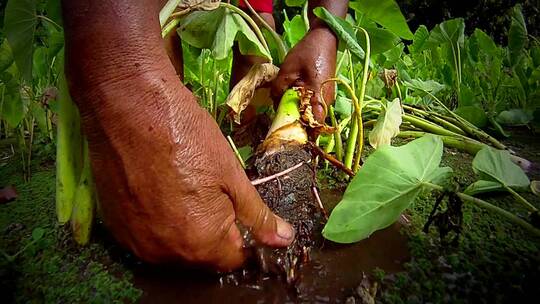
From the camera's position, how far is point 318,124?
2.97ft

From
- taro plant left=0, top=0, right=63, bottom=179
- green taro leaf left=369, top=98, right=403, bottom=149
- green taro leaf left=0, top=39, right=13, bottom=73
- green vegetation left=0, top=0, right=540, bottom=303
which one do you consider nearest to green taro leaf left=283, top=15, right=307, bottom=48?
green vegetation left=0, top=0, right=540, bottom=303

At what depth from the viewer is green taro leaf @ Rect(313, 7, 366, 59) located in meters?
0.93

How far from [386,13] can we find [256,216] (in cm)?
83

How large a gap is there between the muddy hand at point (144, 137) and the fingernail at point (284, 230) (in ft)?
0.37

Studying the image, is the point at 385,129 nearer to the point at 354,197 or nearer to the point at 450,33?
the point at 354,197

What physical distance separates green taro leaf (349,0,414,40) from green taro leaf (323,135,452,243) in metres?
0.65

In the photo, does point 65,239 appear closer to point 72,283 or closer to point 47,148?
point 72,283

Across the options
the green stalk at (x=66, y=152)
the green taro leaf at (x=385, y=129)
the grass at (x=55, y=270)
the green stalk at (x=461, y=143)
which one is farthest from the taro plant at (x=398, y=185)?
the green stalk at (x=461, y=143)

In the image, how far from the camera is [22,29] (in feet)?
2.55

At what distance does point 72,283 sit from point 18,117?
72cm

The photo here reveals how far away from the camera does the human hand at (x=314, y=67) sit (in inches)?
36.9

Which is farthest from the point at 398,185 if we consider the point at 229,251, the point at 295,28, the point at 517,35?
the point at 517,35

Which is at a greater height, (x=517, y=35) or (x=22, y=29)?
(x=22, y=29)

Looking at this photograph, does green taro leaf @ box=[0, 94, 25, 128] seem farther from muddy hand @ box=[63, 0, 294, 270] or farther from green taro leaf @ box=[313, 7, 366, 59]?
green taro leaf @ box=[313, 7, 366, 59]
